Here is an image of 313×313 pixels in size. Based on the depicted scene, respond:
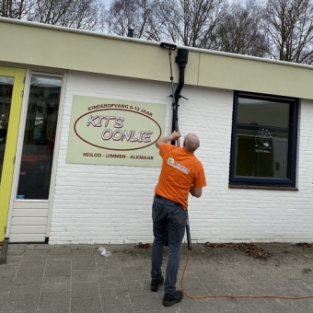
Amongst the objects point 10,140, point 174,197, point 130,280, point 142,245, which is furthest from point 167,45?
point 130,280

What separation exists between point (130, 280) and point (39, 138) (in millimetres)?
2634

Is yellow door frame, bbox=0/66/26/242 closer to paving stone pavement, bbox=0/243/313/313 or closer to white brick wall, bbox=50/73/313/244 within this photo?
paving stone pavement, bbox=0/243/313/313

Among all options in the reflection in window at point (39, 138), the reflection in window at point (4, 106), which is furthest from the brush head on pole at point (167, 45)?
the reflection in window at point (4, 106)

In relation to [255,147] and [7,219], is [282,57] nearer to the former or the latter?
[255,147]

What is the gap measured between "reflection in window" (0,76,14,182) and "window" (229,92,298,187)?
3.84 m

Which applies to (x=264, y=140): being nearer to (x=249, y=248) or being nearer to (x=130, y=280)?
(x=249, y=248)

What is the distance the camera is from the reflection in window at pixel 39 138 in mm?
4516

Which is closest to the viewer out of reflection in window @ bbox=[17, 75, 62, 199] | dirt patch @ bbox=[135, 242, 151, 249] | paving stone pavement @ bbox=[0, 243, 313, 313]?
paving stone pavement @ bbox=[0, 243, 313, 313]

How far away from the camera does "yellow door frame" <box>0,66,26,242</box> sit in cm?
432

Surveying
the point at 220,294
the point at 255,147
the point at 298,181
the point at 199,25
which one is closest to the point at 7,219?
the point at 220,294

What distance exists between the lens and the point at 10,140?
14.3 ft

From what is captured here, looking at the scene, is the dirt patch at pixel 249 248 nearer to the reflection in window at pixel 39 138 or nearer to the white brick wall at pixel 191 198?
the white brick wall at pixel 191 198

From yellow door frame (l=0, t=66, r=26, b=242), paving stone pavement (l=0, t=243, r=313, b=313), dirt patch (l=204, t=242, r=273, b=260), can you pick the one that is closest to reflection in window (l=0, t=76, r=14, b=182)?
yellow door frame (l=0, t=66, r=26, b=242)

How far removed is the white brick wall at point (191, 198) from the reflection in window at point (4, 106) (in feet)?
2.85
